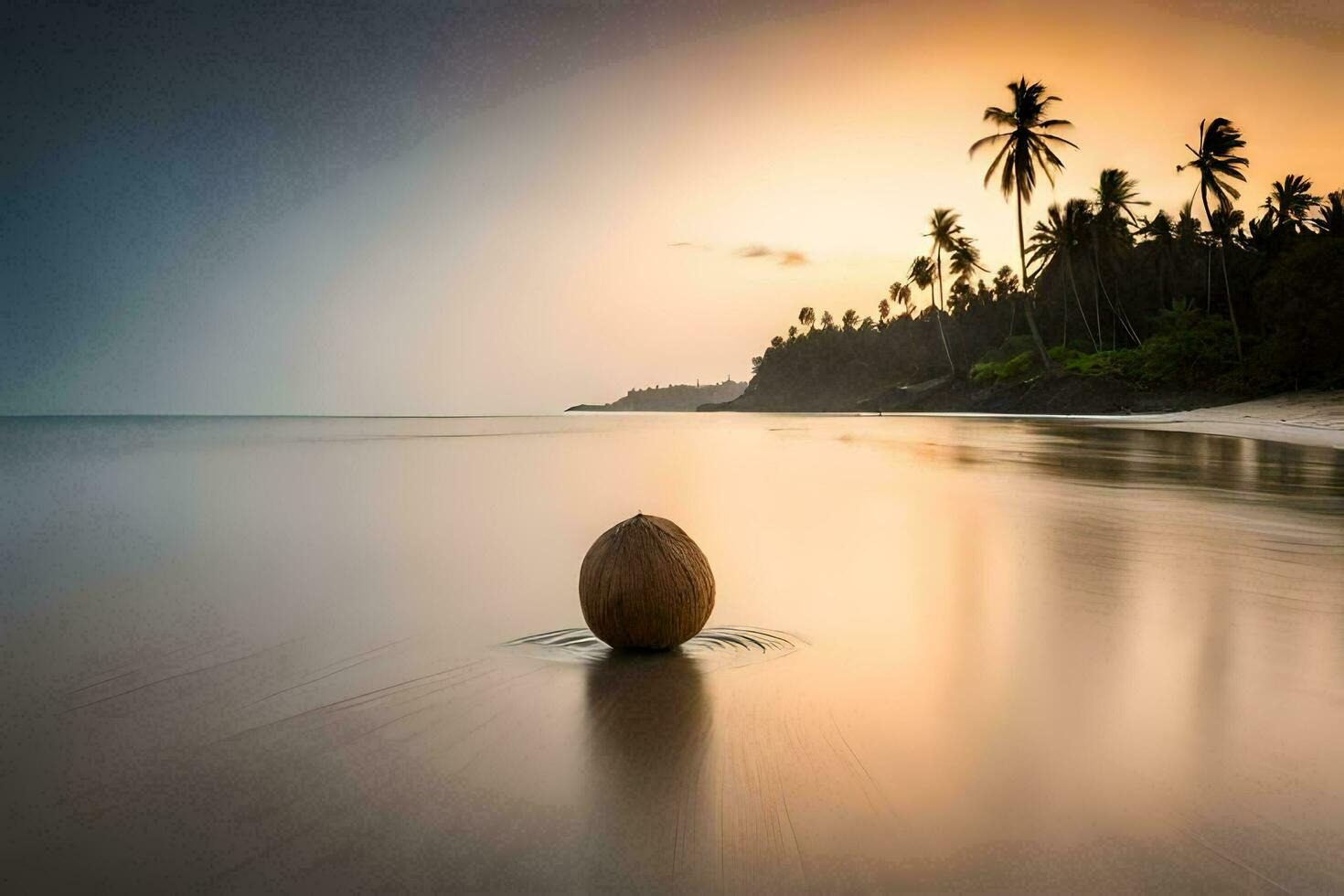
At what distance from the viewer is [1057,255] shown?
59812 mm

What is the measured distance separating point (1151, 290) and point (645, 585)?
67.3 metres

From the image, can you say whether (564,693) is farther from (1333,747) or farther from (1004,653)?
(1333,747)

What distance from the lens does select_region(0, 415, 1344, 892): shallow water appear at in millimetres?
2139

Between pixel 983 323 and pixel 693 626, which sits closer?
pixel 693 626

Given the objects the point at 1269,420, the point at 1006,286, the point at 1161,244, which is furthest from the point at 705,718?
the point at 1006,286

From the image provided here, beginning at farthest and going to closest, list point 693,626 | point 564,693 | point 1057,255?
point 1057,255 → point 693,626 → point 564,693

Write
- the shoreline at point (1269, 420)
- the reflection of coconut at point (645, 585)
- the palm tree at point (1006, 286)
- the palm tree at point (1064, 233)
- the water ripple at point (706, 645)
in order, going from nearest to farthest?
the reflection of coconut at point (645, 585)
the water ripple at point (706, 645)
the shoreline at point (1269, 420)
the palm tree at point (1064, 233)
the palm tree at point (1006, 286)

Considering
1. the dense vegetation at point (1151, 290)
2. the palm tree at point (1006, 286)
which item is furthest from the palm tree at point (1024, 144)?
the palm tree at point (1006, 286)

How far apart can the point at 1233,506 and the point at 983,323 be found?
3100 inches

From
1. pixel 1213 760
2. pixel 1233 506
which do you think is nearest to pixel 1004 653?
pixel 1213 760

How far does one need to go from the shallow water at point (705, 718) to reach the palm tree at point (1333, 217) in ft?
126

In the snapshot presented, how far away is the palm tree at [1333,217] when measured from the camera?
126ft

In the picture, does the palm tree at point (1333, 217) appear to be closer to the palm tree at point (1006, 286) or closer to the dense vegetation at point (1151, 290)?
the dense vegetation at point (1151, 290)

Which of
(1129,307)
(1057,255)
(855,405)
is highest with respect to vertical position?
(1057,255)
